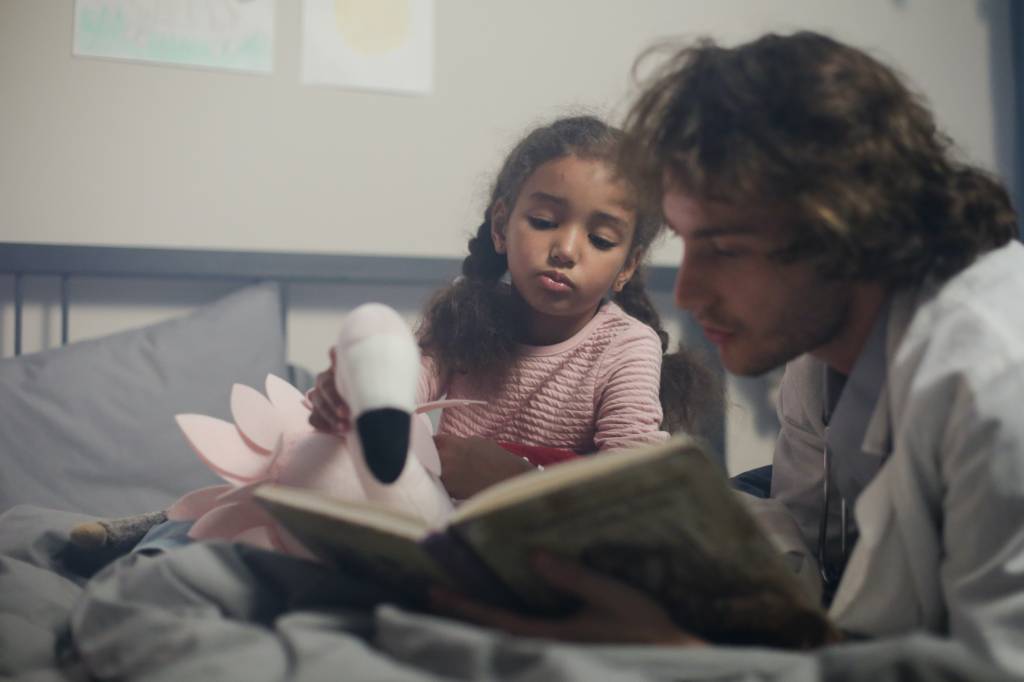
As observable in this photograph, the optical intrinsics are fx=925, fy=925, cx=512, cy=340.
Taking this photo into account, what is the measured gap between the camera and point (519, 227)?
1248 mm

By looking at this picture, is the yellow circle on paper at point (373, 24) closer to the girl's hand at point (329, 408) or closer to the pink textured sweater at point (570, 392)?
the pink textured sweater at point (570, 392)

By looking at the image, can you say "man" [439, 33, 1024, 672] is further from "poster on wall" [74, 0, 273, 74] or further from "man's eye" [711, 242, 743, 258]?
"poster on wall" [74, 0, 273, 74]

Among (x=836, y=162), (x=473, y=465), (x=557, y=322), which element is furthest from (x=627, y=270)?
(x=836, y=162)

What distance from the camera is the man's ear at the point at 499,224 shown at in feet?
4.39

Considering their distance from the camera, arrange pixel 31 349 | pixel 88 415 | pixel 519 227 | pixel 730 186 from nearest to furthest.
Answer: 1. pixel 730 186
2. pixel 519 227
3. pixel 88 415
4. pixel 31 349

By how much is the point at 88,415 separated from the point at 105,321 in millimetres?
292

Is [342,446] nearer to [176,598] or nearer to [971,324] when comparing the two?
[176,598]

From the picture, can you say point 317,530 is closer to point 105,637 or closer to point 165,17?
point 105,637

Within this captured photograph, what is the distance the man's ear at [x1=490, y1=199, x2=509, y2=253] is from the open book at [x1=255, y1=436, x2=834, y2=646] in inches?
28.1

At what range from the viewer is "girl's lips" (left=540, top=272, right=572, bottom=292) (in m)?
1.20

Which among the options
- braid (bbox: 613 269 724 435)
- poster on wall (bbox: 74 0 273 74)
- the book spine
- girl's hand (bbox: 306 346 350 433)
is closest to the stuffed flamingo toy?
girl's hand (bbox: 306 346 350 433)

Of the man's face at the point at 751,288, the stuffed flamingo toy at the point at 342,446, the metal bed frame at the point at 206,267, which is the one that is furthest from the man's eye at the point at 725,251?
the metal bed frame at the point at 206,267

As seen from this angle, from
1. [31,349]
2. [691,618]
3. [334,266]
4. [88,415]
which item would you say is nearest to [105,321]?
[31,349]

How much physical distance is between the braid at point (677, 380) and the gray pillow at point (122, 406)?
62 cm
